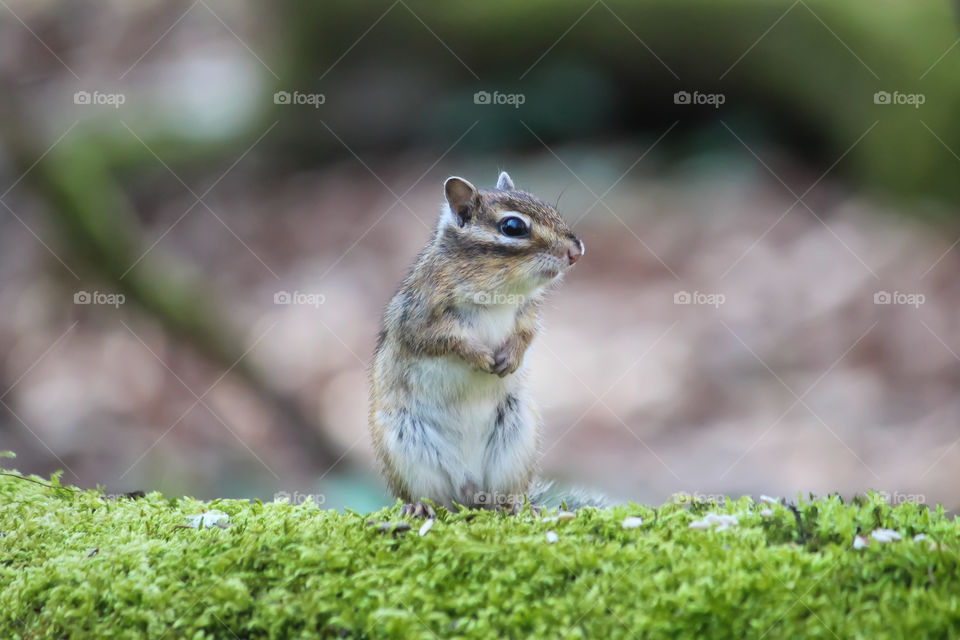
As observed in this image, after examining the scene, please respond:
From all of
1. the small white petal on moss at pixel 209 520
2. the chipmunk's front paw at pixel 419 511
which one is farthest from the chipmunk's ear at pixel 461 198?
the small white petal on moss at pixel 209 520

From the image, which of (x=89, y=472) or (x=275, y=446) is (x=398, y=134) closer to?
(x=275, y=446)

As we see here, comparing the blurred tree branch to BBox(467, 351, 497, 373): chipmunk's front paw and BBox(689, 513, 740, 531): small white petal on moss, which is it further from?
BBox(689, 513, 740, 531): small white petal on moss

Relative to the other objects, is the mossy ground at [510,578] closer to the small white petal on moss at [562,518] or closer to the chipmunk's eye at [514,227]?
the small white petal on moss at [562,518]

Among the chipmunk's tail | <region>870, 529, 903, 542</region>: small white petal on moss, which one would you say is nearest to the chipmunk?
the chipmunk's tail

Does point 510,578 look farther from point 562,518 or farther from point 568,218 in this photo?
point 568,218

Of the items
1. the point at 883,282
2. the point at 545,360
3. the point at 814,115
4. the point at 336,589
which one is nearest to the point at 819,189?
the point at 814,115

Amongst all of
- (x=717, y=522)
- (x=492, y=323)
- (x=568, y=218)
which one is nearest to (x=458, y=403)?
(x=492, y=323)
